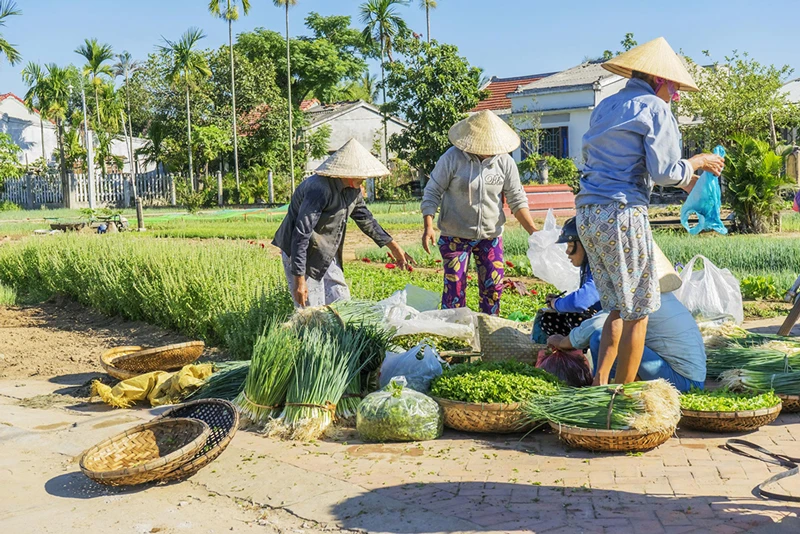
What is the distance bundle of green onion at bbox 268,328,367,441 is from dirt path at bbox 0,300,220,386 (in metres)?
2.15

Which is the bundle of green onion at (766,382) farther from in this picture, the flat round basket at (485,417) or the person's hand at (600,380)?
the flat round basket at (485,417)

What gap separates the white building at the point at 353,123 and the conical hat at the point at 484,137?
35.6 metres

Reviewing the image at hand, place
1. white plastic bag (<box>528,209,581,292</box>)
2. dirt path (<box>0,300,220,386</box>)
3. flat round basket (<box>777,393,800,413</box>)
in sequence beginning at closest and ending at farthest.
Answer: flat round basket (<box>777,393,800,413</box>) → white plastic bag (<box>528,209,581,292</box>) → dirt path (<box>0,300,220,386</box>)

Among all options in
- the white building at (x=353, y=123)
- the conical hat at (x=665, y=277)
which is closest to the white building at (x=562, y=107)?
the white building at (x=353, y=123)

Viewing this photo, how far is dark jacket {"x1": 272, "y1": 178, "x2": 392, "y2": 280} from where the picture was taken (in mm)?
6078

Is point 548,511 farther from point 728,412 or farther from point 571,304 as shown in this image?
point 571,304

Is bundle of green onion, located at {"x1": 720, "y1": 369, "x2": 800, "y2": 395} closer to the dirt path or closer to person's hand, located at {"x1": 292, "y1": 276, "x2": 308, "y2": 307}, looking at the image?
person's hand, located at {"x1": 292, "y1": 276, "x2": 308, "y2": 307}

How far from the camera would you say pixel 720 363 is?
219 inches

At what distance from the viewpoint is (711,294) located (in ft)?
22.8

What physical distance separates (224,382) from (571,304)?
7.73 feet

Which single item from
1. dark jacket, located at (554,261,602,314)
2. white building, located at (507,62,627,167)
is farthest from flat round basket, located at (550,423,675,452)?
white building, located at (507,62,627,167)

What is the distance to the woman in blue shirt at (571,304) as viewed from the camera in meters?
5.16

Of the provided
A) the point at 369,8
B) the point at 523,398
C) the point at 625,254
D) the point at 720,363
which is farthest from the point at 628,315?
the point at 369,8

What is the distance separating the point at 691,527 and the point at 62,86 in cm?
4004
